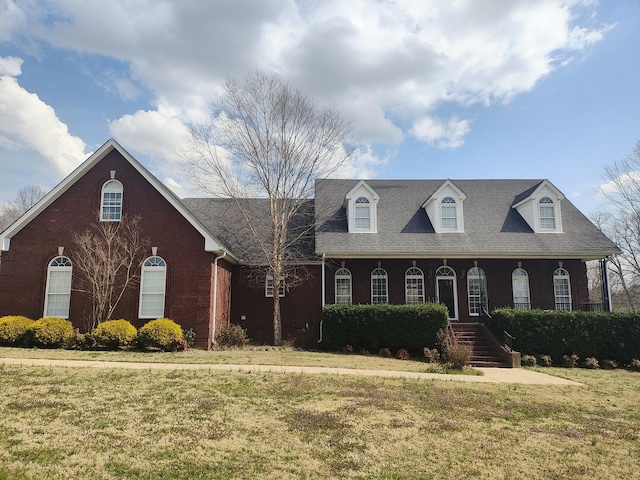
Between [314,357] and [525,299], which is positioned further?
[525,299]

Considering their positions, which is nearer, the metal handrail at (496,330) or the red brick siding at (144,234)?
the metal handrail at (496,330)

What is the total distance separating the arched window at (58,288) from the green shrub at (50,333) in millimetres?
1422

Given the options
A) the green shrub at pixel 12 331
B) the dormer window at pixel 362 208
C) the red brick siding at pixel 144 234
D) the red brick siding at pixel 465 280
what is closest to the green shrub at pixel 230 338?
the red brick siding at pixel 144 234

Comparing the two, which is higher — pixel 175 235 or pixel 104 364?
pixel 175 235

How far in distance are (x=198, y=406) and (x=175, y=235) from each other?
11685 millimetres

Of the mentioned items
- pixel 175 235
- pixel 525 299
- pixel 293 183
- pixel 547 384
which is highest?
pixel 293 183

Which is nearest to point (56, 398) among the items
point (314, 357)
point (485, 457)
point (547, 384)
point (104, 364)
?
point (104, 364)

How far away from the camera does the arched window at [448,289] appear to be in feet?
73.3

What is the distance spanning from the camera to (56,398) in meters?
8.75

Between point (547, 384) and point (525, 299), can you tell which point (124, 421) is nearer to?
point (547, 384)

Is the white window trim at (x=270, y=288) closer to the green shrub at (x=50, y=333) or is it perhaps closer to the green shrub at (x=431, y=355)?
the green shrub at (x=431, y=355)

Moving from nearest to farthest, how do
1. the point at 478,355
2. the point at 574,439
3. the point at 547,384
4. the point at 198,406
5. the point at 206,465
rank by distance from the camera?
the point at 206,465 → the point at 574,439 → the point at 198,406 → the point at 547,384 → the point at 478,355

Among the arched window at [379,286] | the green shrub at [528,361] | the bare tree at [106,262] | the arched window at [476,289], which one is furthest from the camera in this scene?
the arched window at [379,286]

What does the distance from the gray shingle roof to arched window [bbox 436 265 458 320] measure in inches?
55.3
